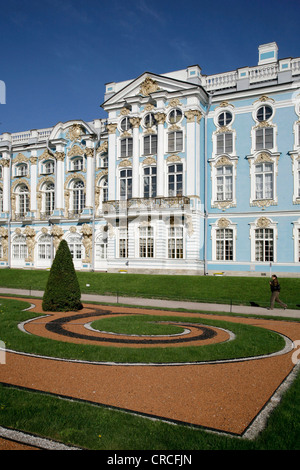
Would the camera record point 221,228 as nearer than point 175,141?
Yes

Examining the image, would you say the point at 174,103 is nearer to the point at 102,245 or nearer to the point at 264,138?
the point at 264,138

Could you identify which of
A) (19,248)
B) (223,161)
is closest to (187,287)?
(223,161)

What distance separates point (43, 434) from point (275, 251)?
29306mm

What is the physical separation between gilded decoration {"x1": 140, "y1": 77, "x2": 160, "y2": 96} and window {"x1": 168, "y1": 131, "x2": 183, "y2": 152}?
4.40 m

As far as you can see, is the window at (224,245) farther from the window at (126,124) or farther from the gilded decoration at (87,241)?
the gilded decoration at (87,241)

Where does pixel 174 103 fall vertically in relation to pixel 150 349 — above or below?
above

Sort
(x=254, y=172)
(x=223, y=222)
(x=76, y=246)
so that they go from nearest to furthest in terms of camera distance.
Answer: (x=254, y=172), (x=223, y=222), (x=76, y=246)

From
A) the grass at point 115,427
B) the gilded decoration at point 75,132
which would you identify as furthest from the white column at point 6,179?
the grass at point 115,427

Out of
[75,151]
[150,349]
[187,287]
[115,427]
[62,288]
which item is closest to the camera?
[115,427]

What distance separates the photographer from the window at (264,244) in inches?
1318

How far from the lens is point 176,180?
35656mm

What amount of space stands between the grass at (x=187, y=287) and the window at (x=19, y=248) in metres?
13.4

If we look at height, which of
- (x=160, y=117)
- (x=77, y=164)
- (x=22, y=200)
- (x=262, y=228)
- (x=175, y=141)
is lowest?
(x=262, y=228)

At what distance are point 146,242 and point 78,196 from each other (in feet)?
39.9
